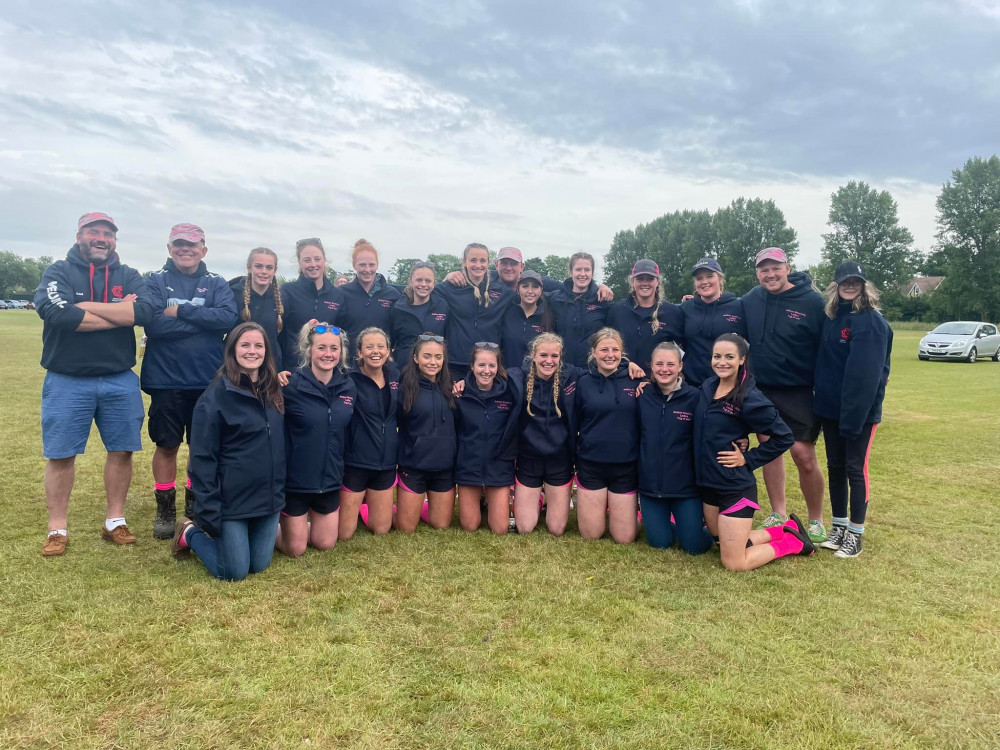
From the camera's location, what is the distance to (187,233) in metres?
5.08

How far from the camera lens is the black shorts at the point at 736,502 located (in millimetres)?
4570

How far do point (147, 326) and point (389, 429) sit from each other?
6.62 ft

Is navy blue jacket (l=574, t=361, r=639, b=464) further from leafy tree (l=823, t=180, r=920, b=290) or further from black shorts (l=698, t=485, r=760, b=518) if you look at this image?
leafy tree (l=823, t=180, r=920, b=290)

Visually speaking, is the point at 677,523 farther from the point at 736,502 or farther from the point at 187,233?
the point at 187,233

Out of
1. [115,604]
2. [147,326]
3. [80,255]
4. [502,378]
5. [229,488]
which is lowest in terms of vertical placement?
[115,604]

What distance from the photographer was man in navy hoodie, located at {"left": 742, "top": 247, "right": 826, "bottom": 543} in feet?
16.7

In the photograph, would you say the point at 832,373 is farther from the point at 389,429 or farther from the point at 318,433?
the point at 318,433

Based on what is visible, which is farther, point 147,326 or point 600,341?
point 600,341

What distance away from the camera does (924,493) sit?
256 inches

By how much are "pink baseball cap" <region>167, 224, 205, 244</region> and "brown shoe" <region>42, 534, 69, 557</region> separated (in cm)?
241

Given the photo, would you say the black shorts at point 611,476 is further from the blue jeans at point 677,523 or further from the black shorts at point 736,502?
the black shorts at point 736,502

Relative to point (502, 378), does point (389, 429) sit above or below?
below

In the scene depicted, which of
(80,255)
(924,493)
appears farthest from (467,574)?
(924,493)

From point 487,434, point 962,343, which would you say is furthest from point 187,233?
point 962,343
